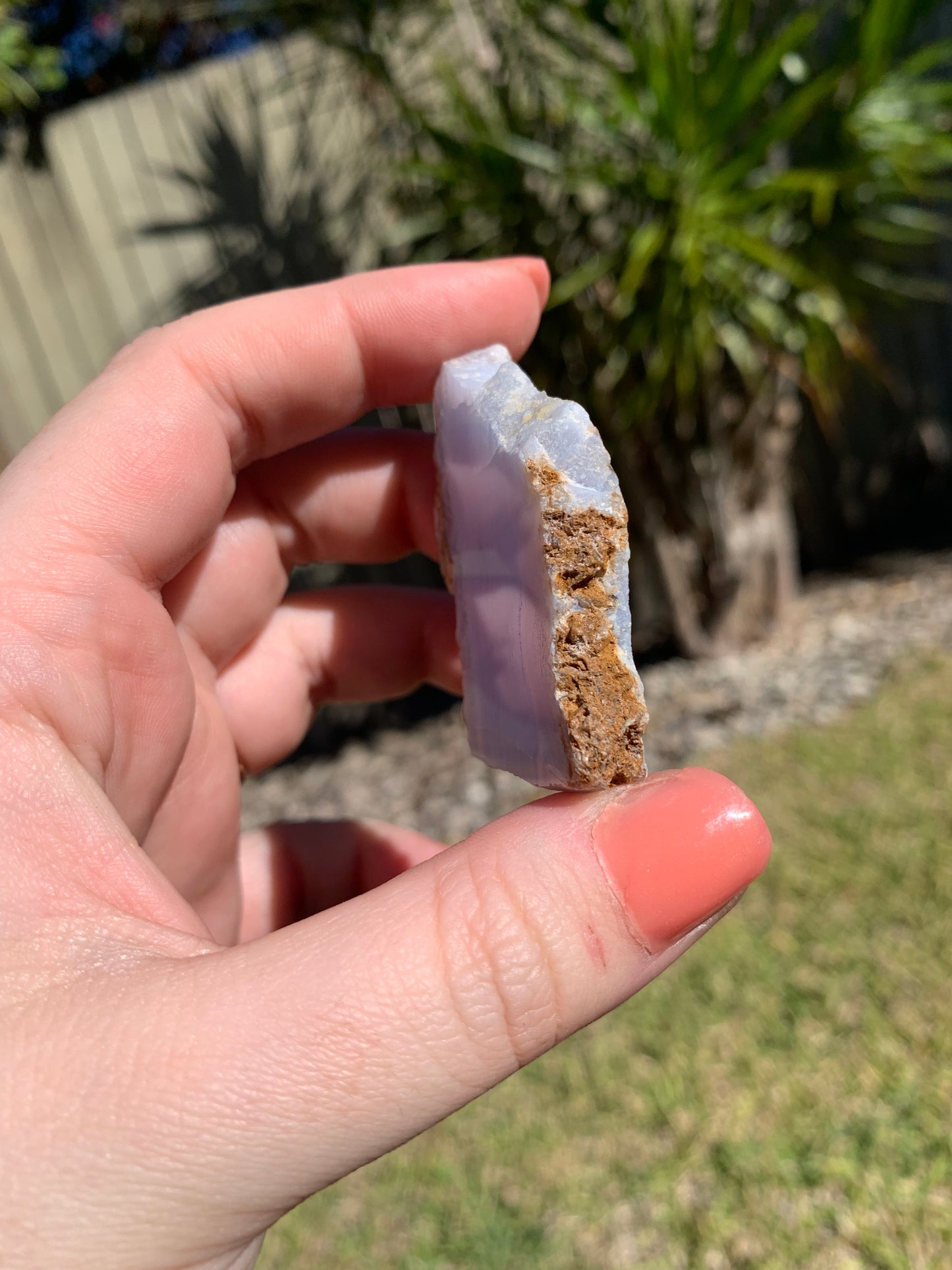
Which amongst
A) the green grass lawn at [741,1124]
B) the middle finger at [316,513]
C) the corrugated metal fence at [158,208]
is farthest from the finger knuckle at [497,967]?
the corrugated metal fence at [158,208]

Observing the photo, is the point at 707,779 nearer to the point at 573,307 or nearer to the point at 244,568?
the point at 244,568

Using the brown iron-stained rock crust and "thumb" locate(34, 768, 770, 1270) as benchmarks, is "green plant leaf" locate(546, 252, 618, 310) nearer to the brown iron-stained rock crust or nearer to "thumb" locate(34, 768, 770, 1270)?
the brown iron-stained rock crust

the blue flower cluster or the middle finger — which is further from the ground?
the blue flower cluster

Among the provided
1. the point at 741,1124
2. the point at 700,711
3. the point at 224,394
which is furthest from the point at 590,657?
the point at 700,711

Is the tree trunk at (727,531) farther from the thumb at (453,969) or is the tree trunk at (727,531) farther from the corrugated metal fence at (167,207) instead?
the thumb at (453,969)

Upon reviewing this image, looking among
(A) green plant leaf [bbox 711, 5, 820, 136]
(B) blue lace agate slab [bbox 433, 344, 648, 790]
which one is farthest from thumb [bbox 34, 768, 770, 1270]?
(A) green plant leaf [bbox 711, 5, 820, 136]

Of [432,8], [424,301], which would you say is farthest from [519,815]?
[432,8]
